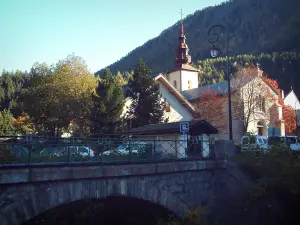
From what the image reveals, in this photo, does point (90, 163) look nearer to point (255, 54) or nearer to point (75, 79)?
point (75, 79)

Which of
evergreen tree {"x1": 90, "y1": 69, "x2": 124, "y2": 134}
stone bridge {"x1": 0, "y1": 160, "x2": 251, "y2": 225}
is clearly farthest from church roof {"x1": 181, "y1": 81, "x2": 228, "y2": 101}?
stone bridge {"x1": 0, "y1": 160, "x2": 251, "y2": 225}

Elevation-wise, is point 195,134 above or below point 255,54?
below

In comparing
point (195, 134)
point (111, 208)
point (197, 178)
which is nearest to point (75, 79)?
point (195, 134)

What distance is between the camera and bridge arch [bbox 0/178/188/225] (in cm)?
823

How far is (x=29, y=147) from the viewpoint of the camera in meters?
8.89

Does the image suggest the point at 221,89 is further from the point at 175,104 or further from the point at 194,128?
the point at 194,128

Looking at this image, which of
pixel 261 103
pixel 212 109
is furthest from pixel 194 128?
pixel 261 103

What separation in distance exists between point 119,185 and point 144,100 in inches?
890

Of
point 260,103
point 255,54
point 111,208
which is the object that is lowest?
point 111,208

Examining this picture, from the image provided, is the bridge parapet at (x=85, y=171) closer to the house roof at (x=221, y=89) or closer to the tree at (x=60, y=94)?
the tree at (x=60, y=94)

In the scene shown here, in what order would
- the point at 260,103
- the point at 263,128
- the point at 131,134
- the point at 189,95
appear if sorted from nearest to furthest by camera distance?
the point at 131,134 < the point at 260,103 < the point at 263,128 < the point at 189,95

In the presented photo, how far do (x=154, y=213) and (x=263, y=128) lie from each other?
119 ft

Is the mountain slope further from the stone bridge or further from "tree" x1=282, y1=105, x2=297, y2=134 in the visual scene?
the stone bridge

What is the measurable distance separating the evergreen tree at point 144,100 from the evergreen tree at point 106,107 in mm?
2444
